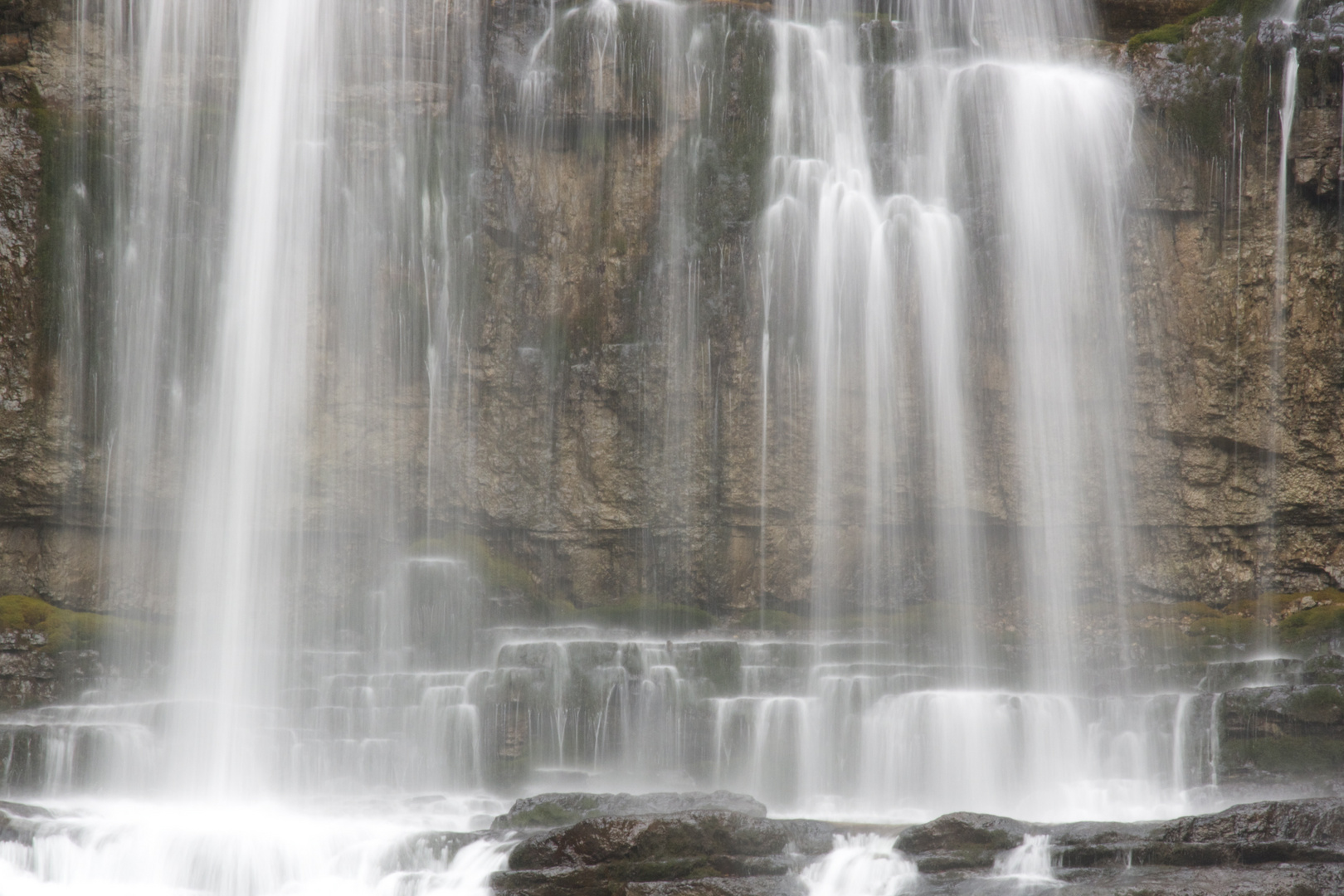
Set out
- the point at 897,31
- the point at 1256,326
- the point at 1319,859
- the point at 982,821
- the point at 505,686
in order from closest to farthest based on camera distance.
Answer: the point at 1319,859 → the point at 982,821 → the point at 505,686 → the point at 1256,326 → the point at 897,31

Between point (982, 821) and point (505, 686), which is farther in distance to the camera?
point (505, 686)

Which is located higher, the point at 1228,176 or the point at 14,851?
the point at 1228,176

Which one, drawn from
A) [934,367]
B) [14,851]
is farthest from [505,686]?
[934,367]

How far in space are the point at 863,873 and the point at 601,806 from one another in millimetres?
3501

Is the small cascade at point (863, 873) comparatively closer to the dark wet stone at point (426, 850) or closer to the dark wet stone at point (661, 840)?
the dark wet stone at point (661, 840)

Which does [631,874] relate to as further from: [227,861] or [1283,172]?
[1283,172]

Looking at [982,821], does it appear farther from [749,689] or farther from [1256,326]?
[1256,326]

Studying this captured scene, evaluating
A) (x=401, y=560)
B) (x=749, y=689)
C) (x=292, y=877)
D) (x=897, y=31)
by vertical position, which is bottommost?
(x=292, y=877)

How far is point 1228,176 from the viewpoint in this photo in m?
20.0

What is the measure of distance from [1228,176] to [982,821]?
42.4ft

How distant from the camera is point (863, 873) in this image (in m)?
12.3

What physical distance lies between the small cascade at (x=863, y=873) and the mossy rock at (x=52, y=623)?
12.7 m

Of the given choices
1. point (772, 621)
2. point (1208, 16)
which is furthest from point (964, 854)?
point (1208, 16)

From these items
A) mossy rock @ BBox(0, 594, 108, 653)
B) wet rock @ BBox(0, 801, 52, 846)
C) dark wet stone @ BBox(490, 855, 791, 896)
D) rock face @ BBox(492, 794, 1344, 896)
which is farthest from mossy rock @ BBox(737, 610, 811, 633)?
wet rock @ BBox(0, 801, 52, 846)
